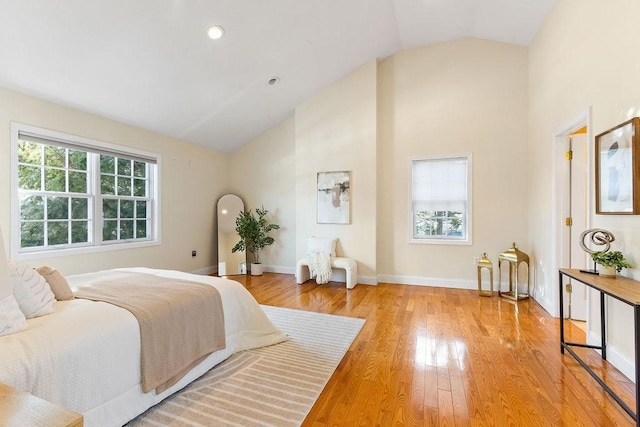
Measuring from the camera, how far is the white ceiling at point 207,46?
2.74m

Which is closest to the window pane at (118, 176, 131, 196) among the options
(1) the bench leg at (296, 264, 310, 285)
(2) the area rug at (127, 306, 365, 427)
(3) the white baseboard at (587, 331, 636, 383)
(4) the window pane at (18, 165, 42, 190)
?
(4) the window pane at (18, 165, 42, 190)

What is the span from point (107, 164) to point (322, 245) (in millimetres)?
3268

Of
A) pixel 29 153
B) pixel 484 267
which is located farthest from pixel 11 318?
pixel 484 267

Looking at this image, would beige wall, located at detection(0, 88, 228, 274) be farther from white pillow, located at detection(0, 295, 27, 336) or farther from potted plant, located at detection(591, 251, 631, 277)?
potted plant, located at detection(591, 251, 631, 277)

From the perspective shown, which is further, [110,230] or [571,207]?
[110,230]

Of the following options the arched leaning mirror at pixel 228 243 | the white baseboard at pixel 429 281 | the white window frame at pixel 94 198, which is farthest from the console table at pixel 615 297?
the white window frame at pixel 94 198

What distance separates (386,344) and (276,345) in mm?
970

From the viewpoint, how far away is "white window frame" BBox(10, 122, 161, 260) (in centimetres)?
311

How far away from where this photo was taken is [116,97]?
11.9ft

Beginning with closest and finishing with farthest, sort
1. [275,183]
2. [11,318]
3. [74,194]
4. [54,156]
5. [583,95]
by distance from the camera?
[11,318], [583,95], [54,156], [74,194], [275,183]

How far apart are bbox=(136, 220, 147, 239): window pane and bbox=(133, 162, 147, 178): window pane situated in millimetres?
708

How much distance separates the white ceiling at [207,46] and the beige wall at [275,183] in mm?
766

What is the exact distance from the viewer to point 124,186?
4.31 meters

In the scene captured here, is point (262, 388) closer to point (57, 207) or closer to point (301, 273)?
point (301, 273)
